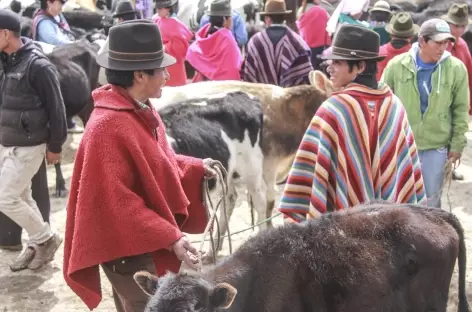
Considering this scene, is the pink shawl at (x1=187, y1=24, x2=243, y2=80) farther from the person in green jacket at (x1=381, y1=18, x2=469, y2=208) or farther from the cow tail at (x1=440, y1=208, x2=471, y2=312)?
the cow tail at (x1=440, y1=208, x2=471, y2=312)

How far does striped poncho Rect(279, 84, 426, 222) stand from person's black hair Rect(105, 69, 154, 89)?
3.63 ft

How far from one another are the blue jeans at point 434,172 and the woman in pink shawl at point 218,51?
317 cm

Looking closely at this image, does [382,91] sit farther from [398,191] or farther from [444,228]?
[444,228]

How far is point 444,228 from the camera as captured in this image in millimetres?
3828

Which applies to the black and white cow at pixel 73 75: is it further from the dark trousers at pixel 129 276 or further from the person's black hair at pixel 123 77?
the person's black hair at pixel 123 77

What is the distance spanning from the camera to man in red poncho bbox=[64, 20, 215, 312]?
3414mm

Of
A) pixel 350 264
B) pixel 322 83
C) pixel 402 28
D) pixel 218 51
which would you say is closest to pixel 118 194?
pixel 350 264

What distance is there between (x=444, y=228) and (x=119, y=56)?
194 cm

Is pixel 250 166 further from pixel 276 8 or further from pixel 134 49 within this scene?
pixel 134 49

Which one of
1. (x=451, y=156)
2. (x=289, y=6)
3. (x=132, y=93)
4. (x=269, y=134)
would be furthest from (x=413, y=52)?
(x=289, y=6)

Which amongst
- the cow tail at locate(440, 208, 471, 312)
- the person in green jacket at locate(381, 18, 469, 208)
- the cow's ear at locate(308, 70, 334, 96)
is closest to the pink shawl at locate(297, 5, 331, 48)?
the cow's ear at locate(308, 70, 334, 96)

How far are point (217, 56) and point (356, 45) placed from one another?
450cm

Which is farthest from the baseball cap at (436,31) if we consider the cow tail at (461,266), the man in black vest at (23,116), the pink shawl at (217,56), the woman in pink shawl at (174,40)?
the woman in pink shawl at (174,40)

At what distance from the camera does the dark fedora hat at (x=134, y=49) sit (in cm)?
355
